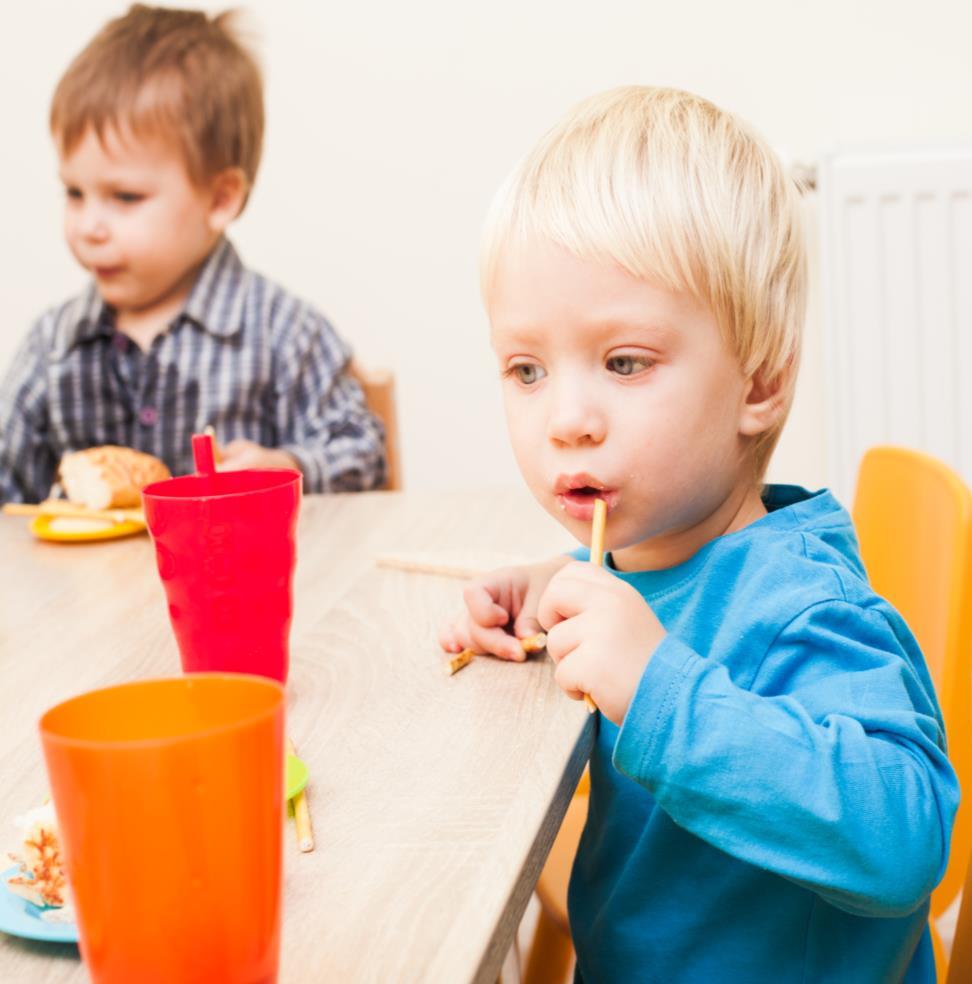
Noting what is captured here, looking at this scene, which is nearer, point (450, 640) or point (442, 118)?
point (450, 640)

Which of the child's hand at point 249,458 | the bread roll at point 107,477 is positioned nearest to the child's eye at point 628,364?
the bread roll at point 107,477

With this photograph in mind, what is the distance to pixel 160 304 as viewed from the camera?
85.2 inches

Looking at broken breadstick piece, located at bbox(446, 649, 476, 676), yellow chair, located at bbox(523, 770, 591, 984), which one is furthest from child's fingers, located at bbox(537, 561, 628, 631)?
yellow chair, located at bbox(523, 770, 591, 984)

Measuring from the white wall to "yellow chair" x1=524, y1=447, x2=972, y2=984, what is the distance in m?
1.24

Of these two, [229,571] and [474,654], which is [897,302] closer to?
[474,654]

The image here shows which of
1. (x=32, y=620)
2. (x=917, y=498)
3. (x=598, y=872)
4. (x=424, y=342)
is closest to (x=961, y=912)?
(x=598, y=872)

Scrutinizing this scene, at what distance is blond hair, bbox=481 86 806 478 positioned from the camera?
73 centimetres

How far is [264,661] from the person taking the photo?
0.69 meters

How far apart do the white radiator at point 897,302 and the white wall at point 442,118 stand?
84 millimetres

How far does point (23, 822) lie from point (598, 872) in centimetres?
44

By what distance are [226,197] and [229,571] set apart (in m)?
1.69

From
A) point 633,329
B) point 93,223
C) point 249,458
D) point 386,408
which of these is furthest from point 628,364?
point 93,223

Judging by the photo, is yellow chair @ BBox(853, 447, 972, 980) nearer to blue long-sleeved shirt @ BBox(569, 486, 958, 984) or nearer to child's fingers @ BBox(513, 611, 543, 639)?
blue long-sleeved shirt @ BBox(569, 486, 958, 984)

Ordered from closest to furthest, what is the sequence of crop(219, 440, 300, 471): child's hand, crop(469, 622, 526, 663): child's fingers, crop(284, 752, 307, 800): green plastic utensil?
crop(284, 752, 307, 800): green plastic utensil
crop(469, 622, 526, 663): child's fingers
crop(219, 440, 300, 471): child's hand
